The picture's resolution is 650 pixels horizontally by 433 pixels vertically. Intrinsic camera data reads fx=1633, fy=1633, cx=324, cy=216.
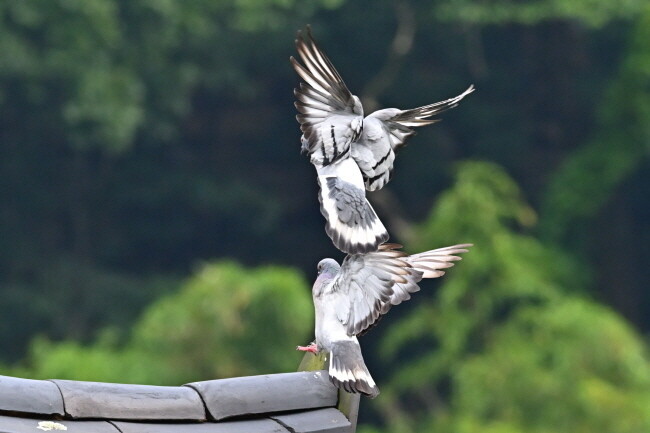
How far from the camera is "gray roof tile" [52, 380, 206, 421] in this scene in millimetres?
3387

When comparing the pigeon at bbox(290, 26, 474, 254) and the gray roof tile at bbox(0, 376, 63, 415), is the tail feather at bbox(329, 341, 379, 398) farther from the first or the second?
the gray roof tile at bbox(0, 376, 63, 415)

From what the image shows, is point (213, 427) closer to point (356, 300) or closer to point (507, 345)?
point (356, 300)

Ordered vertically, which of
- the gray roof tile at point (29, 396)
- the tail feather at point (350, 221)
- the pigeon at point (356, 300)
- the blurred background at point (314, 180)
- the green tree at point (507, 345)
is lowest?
the gray roof tile at point (29, 396)

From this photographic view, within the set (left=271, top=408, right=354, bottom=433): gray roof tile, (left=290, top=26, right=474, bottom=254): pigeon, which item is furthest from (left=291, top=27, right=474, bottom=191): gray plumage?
(left=271, top=408, right=354, bottom=433): gray roof tile

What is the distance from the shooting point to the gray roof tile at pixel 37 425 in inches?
127

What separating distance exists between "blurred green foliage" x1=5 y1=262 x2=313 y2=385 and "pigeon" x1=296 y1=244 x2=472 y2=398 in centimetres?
958

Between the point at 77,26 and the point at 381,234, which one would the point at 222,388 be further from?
the point at 77,26

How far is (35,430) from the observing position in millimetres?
3266

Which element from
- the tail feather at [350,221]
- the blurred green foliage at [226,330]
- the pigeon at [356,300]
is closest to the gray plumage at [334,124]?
the tail feather at [350,221]

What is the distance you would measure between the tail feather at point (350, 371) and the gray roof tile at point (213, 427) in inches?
6.8

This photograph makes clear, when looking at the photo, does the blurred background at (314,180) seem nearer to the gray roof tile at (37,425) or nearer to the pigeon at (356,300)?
the pigeon at (356,300)

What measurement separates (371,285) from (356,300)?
0.06m

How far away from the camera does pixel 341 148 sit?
3873mm

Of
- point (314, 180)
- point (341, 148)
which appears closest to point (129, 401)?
point (341, 148)
